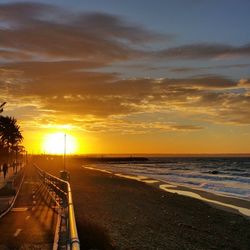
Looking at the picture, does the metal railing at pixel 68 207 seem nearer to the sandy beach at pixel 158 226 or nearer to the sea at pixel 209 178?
the sandy beach at pixel 158 226

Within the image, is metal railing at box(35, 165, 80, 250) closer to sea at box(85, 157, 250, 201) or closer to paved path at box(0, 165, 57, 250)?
paved path at box(0, 165, 57, 250)

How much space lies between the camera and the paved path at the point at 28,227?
1343cm

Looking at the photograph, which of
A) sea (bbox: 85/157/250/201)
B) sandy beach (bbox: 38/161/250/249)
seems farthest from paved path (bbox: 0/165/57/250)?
sea (bbox: 85/157/250/201)

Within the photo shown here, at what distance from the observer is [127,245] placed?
1711 cm

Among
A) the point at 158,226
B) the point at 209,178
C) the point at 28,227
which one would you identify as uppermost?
the point at 28,227

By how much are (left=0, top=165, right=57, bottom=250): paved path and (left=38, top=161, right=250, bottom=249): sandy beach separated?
1.28 metres

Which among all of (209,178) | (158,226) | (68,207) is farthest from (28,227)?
(209,178)

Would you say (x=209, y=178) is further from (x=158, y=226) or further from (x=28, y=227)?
(x=28, y=227)

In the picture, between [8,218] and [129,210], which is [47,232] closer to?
[8,218]

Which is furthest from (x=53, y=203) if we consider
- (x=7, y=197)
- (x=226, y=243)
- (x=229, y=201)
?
(x=229, y=201)

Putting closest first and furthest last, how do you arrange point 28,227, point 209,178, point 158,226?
point 28,227 → point 158,226 → point 209,178

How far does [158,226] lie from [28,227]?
816 centimetres

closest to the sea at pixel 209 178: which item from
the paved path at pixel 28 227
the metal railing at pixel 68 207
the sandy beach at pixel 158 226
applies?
the sandy beach at pixel 158 226

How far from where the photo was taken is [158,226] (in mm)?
22766
